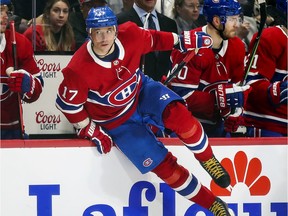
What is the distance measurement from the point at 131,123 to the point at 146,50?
0.30 metres

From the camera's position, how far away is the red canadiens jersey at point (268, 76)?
3979mm

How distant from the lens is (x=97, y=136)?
356 centimetres

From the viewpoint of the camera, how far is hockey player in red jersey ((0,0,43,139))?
145 inches

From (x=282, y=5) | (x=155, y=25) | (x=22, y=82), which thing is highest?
(x=282, y=5)

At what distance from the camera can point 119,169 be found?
367 cm

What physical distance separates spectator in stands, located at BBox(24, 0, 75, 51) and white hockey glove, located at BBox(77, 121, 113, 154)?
544 mm

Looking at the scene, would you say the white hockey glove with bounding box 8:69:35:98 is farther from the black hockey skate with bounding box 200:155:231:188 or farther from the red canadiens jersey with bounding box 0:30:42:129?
the black hockey skate with bounding box 200:155:231:188

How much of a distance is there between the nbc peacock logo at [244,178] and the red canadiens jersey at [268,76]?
1.10 ft

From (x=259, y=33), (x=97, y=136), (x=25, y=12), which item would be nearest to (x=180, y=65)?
(x=259, y=33)

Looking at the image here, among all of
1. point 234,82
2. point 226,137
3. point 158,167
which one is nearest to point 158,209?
point 158,167

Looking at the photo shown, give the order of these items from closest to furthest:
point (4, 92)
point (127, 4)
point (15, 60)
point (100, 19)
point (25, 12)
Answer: point (100, 19), point (15, 60), point (4, 92), point (25, 12), point (127, 4)

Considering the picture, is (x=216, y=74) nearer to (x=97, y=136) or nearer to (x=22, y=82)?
(x=97, y=136)

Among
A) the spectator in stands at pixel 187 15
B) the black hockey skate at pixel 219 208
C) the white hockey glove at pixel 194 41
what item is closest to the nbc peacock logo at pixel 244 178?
the black hockey skate at pixel 219 208

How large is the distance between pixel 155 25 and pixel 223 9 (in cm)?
32
